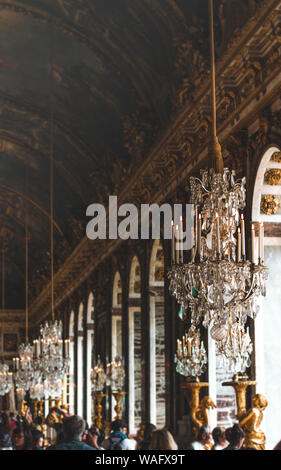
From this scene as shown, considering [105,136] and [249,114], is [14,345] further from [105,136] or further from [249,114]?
[249,114]

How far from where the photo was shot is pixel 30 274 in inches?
1469

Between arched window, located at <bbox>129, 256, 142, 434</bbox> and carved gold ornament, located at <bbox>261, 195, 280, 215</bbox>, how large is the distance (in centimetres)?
803

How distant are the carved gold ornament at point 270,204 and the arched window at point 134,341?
803 cm

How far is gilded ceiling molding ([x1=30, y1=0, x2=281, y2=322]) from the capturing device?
9.73 meters

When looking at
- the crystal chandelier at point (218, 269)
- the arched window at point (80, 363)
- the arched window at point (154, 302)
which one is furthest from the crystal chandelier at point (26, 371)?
the crystal chandelier at point (218, 269)

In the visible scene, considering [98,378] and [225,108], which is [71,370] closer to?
[98,378]

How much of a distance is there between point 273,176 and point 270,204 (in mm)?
439

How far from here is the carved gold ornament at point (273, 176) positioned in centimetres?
1073

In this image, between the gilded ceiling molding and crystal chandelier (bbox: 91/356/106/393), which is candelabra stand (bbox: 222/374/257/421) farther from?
crystal chandelier (bbox: 91/356/106/393)

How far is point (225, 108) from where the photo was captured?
1167 centimetres

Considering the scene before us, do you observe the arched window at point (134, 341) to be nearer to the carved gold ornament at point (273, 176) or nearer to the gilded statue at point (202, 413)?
the gilded statue at point (202, 413)
